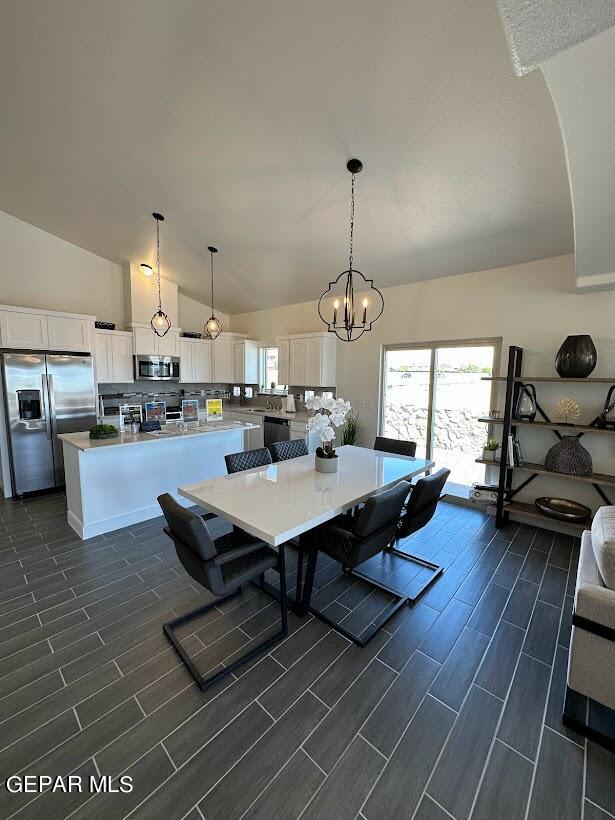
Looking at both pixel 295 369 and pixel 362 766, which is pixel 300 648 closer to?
pixel 362 766

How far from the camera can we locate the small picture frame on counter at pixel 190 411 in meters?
4.21

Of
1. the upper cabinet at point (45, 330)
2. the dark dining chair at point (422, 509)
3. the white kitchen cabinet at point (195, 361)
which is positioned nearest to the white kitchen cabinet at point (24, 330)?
the upper cabinet at point (45, 330)

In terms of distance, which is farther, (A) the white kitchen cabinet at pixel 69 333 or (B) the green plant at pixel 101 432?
(A) the white kitchen cabinet at pixel 69 333

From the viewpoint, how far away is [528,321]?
3.55 meters

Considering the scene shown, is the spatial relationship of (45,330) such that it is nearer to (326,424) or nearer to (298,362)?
(298,362)

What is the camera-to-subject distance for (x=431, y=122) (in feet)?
7.27

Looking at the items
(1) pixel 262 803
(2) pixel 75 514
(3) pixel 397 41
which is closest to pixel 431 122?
(3) pixel 397 41

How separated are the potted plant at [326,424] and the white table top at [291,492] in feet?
0.28

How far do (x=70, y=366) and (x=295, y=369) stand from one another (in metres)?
3.16

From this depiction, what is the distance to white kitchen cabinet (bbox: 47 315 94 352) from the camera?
4.30 m

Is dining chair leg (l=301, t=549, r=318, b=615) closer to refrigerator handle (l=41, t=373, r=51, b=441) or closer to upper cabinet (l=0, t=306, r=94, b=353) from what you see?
refrigerator handle (l=41, t=373, r=51, b=441)

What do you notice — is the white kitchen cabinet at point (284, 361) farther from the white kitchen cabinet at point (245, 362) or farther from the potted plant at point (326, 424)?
the potted plant at point (326, 424)

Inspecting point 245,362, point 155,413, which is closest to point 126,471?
point 155,413

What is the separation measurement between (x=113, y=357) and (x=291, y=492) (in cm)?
431
